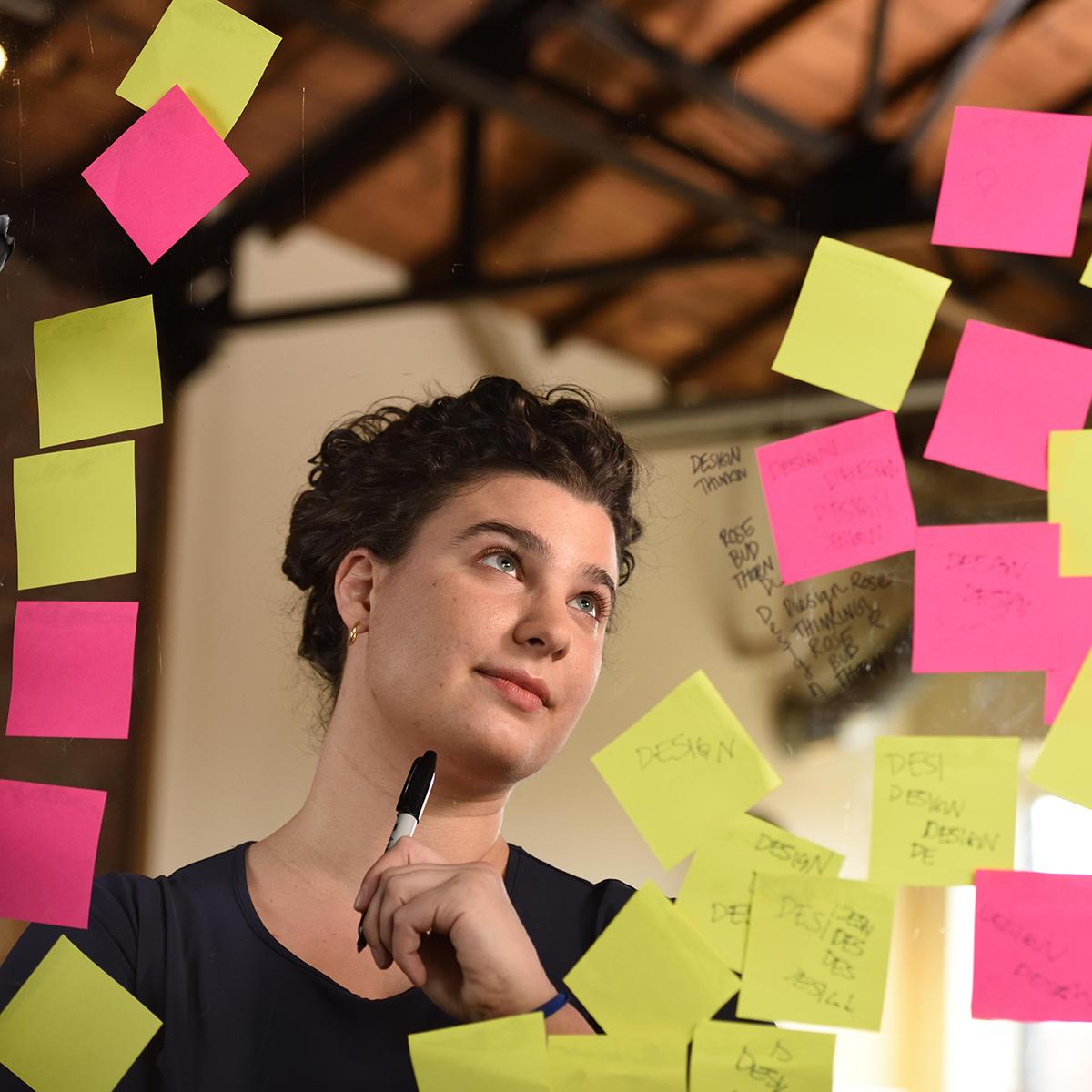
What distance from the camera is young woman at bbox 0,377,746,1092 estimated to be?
3.59 ft

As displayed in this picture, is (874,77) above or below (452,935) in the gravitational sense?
above

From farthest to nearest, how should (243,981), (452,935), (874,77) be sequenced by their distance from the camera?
1. (874,77)
2. (243,981)
3. (452,935)

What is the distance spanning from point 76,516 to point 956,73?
3.04 feet

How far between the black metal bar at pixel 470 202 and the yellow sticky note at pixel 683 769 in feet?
1.44

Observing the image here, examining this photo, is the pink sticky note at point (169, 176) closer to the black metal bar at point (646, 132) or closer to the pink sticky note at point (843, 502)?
the black metal bar at point (646, 132)

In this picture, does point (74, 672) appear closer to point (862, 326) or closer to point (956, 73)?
point (862, 326)

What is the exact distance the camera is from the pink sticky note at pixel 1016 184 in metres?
1.16

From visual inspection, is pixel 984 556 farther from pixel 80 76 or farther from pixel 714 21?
pixel 80 76

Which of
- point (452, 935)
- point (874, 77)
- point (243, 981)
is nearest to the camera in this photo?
point (452, 935)

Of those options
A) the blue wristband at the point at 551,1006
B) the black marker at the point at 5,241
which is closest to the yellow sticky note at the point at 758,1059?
the blue wristband at the point at 551,1006

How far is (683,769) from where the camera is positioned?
44.2 inches

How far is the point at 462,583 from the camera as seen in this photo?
1.12 metres

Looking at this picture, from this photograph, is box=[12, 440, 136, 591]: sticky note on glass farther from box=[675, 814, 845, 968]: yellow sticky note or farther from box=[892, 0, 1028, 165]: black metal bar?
box=[892, 0, 1028, 165]: black metal bar

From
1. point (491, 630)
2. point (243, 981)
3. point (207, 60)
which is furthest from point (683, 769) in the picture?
point (207, 60)
